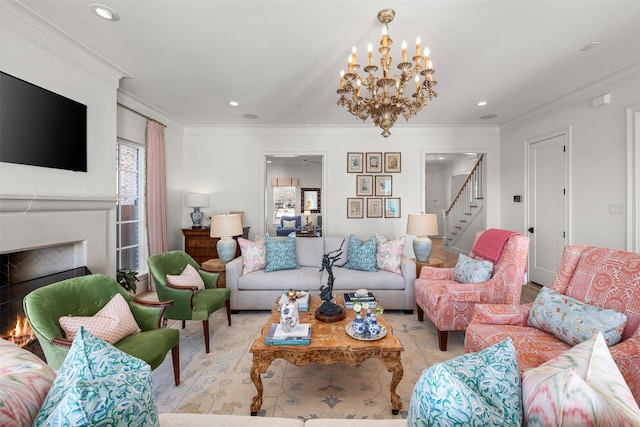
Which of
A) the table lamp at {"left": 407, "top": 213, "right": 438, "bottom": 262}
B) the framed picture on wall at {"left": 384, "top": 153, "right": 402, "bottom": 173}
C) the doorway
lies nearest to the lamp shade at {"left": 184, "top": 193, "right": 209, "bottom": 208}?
the framed picture on wall at {"left": 384, "top": 153, "right": 402, "bottom": 173}

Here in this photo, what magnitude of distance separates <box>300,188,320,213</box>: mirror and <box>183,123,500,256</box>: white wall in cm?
427

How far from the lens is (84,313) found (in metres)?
1.77

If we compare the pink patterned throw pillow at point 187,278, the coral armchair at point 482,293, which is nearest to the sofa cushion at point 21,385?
the pink patterned throw pillow at point 187,278

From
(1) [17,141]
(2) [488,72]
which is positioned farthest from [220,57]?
(2) [488,72]

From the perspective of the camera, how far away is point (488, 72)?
3.09m

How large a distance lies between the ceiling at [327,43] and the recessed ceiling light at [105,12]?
4 centimetres

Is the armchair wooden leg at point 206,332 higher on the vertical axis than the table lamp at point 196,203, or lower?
lower

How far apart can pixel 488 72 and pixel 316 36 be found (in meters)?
1.99

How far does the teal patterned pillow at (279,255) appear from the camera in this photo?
3.46m

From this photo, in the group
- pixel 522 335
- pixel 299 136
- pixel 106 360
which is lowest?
pixel 522 335

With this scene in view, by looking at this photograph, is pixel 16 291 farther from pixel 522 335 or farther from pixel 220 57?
pixel 522 335

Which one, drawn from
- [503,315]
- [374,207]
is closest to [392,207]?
[374,207]

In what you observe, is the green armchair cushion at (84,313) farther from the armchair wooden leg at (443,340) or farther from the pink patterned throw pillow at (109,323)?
the armchair wooden leg at (443,340)

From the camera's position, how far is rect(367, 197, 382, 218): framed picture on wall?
17.0 feet
